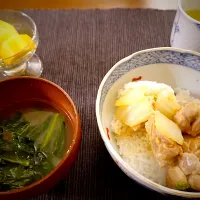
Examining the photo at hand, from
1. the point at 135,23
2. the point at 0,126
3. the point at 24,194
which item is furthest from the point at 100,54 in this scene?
the point at 24,194

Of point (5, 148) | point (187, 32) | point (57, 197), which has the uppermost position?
point (187, 32)

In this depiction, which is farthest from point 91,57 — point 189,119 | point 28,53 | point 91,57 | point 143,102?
point 189,119

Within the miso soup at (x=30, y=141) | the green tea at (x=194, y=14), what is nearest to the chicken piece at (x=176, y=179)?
the miso soup at (x=30, y=141)

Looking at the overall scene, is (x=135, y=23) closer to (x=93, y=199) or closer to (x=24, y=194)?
(x=93, y=199)

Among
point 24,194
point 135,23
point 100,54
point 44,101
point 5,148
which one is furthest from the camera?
point 135,23

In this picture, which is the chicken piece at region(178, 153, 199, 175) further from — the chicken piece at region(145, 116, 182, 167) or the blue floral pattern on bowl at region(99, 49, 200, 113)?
the blue floral pattern on bowl at region(99, 49, 200, 113)

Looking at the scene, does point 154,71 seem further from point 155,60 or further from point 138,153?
point 138,153
